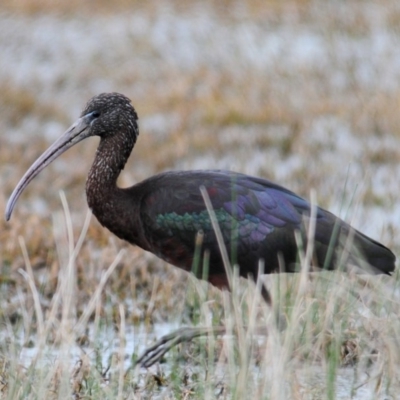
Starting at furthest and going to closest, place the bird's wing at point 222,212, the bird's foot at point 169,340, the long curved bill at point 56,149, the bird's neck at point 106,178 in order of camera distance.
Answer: the long curved bill at point 56,149, the bird's neck at point 106,178, the bird's wing at point 222,212, the bird's foot at point 169,340

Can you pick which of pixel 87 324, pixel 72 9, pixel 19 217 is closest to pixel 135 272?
pixel 87 324

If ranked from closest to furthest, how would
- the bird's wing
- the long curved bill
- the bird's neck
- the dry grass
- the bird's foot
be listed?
the dry grass < the bird's foot < the bird's wing < the bird's neck < the long curved bill

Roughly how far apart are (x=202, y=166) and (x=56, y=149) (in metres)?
3.62

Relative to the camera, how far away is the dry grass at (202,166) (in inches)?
176

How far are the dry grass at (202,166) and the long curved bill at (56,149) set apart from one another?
12.6 inches

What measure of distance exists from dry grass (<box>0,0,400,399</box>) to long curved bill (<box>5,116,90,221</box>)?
32cm

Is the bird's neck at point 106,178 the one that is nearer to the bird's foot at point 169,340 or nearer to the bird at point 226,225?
the bird at point 226,225

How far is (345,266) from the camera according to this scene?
5410 millimetres

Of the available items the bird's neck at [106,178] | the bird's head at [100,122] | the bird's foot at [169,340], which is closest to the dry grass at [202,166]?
the bird's foot at [169,340]

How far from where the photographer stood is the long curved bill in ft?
19.1

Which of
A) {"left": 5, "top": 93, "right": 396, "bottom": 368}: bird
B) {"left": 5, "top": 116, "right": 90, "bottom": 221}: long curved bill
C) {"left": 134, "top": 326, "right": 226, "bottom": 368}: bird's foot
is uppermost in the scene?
{"left": 5, "top": 116, "right": 90, "bottom": 221}: long curved bill

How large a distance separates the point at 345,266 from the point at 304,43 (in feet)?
25.4

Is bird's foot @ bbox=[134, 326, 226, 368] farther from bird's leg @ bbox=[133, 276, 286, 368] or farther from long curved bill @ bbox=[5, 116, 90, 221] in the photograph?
long curved bill @ bbox=[5, 116, 90, 221]

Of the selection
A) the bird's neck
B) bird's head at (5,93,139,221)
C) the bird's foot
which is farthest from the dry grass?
bird's head at (5,93,139,221)
